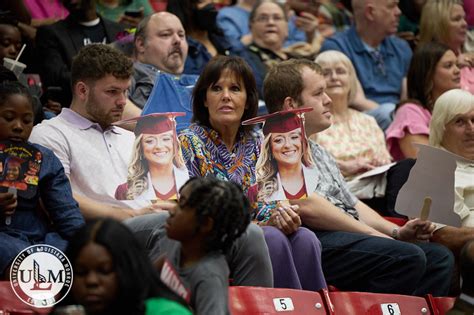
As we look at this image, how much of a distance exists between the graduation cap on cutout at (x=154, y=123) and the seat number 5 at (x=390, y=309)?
4.38 feet

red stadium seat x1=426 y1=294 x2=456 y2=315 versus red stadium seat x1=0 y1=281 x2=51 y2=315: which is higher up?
red stadium seat x1=0 y1=281 x2=51 y2=315

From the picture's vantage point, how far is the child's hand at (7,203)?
15.9ft

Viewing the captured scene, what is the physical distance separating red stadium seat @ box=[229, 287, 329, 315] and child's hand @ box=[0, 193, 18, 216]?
3.25 feet

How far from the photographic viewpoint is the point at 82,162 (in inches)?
216

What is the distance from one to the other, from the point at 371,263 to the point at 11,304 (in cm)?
191

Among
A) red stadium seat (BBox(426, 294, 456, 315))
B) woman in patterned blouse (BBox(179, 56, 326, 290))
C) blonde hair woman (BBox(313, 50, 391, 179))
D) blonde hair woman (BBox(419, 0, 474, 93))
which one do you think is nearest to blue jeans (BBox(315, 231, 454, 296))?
red stadium seat (BBox(426, 294, 456, 315))

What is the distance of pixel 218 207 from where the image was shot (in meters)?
4.25

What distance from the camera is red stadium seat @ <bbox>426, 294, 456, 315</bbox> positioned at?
5660 millimetres

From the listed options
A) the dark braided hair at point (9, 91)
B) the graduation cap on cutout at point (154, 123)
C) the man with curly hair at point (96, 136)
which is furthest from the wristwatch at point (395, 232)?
the dark braided hair at point (9, 91)

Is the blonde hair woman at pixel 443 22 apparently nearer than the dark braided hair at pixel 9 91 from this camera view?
No

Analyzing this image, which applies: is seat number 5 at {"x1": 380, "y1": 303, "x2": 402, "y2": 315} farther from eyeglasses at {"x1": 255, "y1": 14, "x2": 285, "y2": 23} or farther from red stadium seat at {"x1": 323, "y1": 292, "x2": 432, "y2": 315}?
eyeglasses at {"x1": 255, "y1": 14, "x2": 285, "y2": 23}

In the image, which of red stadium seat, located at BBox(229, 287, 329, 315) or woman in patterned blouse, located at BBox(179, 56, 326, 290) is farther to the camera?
woman in patterned blouse, located at BBox(179, 56, 326, 290)

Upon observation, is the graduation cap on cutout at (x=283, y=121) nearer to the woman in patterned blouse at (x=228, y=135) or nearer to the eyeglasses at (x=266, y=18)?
the woman in patterned blouse at (x=228, y=135)

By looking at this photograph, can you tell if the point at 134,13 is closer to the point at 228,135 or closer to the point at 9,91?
the point at 228,135
